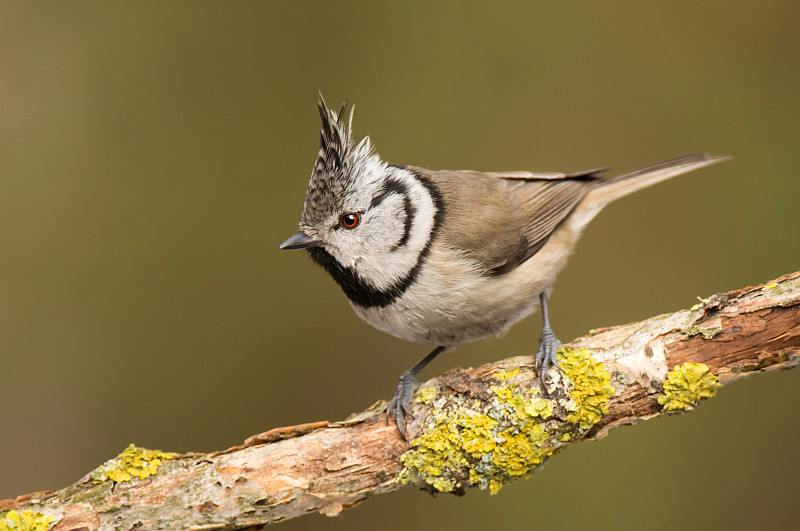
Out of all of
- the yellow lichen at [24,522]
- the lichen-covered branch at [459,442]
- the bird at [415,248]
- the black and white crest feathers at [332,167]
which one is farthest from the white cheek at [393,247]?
the yellow lichen at [24,522]

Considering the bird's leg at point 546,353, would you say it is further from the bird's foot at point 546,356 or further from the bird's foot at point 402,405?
the bird's foot at point 402,405

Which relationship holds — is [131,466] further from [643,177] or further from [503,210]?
[643,177]

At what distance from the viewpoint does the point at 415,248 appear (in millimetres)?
2678

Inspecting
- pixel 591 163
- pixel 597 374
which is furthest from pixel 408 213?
pixel 591 163

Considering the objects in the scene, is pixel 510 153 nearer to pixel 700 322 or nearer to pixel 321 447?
pixel 700 322

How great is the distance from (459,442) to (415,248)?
76cm

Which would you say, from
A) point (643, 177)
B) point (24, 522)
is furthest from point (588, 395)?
point (24, 522)

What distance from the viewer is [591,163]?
407 cm

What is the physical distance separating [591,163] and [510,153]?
487 millimetres

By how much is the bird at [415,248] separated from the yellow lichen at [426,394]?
0.16 feet

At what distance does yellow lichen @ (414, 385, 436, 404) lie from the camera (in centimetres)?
246

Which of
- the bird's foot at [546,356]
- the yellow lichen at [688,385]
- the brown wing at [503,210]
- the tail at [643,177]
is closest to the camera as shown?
the yellow lichen at [688,385]

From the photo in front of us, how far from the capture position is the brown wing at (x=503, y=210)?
2771mm

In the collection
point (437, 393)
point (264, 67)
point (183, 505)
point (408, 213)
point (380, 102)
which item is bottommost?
point (183, 505)
